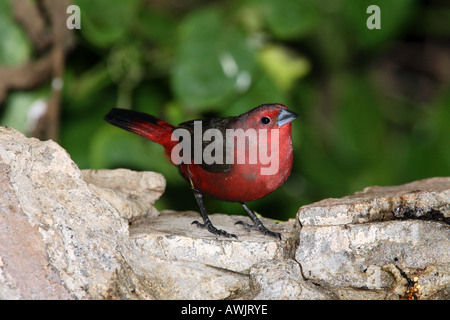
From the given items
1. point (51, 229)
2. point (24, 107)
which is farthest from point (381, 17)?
point (51, 229)

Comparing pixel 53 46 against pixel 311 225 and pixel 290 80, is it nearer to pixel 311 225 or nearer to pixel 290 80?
pixel 290 80

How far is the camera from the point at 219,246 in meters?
3.43

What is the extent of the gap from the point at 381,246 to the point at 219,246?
0.88 meters

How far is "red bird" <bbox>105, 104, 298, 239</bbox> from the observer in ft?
12.6

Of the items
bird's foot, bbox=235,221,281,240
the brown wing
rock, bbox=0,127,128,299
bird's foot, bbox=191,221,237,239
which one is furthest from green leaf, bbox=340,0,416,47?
rock, bbox=0,127,128,299

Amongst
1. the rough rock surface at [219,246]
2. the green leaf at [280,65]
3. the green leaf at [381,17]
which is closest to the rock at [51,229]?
the rough rock surface at [219,246]

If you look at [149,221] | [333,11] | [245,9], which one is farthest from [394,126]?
[149,221]

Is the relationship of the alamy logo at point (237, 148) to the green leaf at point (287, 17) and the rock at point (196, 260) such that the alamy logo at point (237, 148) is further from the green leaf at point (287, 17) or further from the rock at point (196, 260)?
the green leaf at point (287, 17)

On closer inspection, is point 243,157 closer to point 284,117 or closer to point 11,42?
point 284,117

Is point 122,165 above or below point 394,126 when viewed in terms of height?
below

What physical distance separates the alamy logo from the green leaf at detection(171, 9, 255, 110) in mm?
575

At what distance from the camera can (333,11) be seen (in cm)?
592

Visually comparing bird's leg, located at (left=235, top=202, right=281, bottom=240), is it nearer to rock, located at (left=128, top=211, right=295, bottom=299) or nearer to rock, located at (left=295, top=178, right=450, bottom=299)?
rock, located at (left=128, top=211, right=295, bottom=299)

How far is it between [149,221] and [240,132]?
81 centimetres
